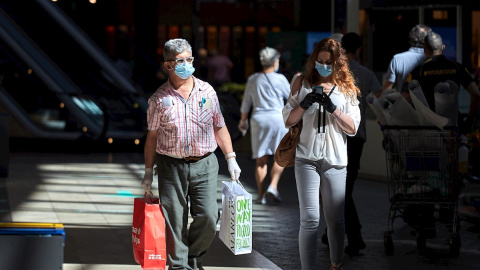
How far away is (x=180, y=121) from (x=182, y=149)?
0.19 meters

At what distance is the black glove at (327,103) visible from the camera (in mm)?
6891

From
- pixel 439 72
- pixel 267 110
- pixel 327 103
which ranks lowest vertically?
pixel 267 110

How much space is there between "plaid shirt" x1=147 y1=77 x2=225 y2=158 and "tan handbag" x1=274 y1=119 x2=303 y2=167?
556 mm

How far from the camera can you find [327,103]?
22.6 feet

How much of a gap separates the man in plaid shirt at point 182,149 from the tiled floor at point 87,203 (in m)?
1.01

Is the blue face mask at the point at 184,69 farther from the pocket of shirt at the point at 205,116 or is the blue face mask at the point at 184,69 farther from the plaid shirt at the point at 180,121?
the pocket of shirt at the point at 205,116

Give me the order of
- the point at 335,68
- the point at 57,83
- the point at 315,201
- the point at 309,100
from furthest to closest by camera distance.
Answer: the point at 57,83
the point at 335,68
the point at 315,201
the point at 309,100

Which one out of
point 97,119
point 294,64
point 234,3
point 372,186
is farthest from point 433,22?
point 234,3

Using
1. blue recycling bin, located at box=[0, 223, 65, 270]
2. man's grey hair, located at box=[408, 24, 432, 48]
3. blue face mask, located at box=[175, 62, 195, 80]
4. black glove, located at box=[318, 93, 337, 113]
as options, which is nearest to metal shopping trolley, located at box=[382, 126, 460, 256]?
black glove, located at box=[318, 93, 337, 113]

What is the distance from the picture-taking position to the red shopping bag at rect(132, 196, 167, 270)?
6.69m

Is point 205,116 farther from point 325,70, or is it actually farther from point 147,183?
point 325,70

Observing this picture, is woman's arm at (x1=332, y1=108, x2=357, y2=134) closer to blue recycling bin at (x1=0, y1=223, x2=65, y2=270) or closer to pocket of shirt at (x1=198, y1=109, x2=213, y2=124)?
pocket of shirt at (x1=198, y1=109, x2=213, y2=124)

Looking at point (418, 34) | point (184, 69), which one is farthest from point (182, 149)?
point (418, 34)

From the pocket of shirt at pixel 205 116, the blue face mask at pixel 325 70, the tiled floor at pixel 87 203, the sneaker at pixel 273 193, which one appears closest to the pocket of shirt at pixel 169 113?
the pocket of shirt at pixel 205 116
